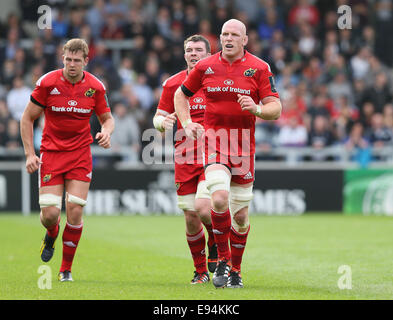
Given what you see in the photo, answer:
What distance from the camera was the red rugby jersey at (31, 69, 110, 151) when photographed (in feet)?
30.7

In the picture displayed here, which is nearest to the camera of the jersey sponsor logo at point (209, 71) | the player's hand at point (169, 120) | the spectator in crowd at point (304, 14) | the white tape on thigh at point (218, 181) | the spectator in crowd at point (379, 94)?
the white tape on thigh at point (218, 181)

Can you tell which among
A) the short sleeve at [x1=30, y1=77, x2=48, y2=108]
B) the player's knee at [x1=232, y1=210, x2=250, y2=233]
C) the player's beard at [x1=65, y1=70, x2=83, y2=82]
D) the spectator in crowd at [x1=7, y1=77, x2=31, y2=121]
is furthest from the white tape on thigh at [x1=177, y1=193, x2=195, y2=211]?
A: the spectator in crowd at [x1=7, y1=77, x2=31, y2=121]

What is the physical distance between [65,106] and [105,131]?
512 millimetres

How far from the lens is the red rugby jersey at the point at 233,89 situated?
8.57 m

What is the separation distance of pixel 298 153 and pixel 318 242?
6.56 m

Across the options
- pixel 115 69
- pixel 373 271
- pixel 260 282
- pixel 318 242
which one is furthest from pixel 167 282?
pixel 115 69

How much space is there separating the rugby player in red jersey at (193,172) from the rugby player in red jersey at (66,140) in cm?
76

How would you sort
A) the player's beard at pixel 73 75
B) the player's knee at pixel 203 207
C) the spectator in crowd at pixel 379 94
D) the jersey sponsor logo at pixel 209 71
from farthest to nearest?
the spectator in crowd at pixel 379 94, the player's beard at pixel 73 75, the player's knee at pixel 203 207, the jersey sponsor logo at pixel 209 71

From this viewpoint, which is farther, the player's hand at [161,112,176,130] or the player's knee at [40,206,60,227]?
the player's knee at [40,206,60,227]

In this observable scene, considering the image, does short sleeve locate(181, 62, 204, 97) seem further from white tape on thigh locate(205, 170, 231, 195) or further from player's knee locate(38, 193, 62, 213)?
player's knee locate(38, 193, 62, 213)

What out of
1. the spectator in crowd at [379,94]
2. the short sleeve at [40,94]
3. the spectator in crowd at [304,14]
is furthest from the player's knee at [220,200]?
the spectator in crowd at [304,14]

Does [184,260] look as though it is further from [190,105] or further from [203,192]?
[190,105]

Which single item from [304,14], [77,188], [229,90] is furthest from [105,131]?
[304,14]

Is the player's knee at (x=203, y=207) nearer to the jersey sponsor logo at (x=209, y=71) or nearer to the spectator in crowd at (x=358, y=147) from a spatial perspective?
the jersey sponsor logo at (x=209, y=71)
